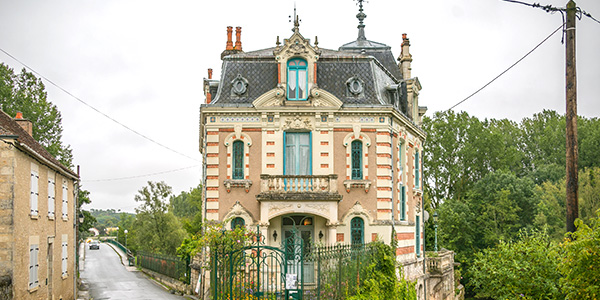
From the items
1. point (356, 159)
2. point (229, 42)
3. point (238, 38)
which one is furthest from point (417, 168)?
point (229, 42)

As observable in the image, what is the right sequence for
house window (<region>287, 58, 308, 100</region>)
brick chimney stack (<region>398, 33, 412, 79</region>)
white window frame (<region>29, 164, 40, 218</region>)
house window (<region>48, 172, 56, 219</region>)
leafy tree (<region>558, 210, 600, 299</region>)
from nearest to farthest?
leafy tree (<region>558, 210, 600, 299</region>) → white window frame (<region>29, 164, 40, 218</region>) → house window (<region>48, 172, 56, 219</region>) → house window (<region>287, 58, 308, 100</region>) → brick chimney stack (<region>398, 33, 412, 79</region>)

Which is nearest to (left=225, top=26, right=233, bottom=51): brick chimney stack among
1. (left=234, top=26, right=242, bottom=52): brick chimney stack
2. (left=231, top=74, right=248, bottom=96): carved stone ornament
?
(left=234, top=26, right=242, bottom=52): brick chimney stack

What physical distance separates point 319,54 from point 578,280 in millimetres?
15980

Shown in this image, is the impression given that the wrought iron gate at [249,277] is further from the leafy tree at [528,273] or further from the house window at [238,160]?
the house window at [238,160]

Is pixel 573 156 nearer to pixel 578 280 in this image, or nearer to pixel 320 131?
pixel 578 280

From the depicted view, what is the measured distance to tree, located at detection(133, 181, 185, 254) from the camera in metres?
47.7

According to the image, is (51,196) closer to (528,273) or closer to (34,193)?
(34,193)

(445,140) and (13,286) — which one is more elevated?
(445,140)

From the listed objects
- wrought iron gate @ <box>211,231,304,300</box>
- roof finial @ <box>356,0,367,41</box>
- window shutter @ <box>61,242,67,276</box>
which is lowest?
window shutter @ <box>61,242,67,276</box>

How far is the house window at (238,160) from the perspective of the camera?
2588cm


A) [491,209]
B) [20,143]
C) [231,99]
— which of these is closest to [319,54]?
[231,99]

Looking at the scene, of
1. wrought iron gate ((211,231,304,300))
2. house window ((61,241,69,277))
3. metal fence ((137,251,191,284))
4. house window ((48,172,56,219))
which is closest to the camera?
wrought iron gate ((211,231,304,300))

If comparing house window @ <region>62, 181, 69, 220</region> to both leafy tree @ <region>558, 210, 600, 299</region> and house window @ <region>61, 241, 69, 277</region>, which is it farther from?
leafy tree @ <region>558, 210, 600, 299</region>

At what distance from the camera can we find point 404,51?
31766 millimetres
